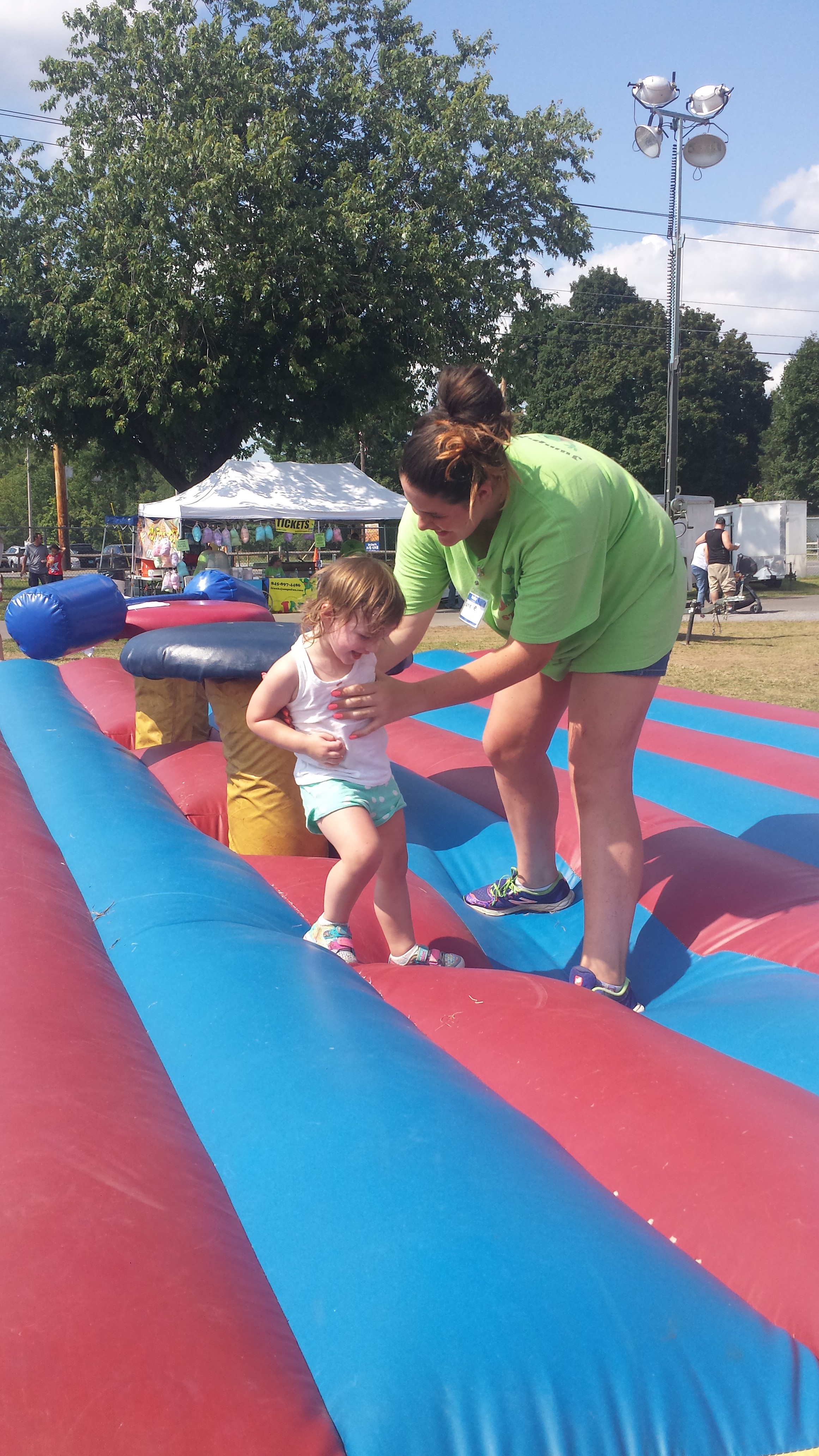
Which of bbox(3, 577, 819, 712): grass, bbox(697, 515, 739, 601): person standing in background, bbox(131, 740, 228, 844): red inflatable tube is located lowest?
bbox(3, 577, 819, 712): grass

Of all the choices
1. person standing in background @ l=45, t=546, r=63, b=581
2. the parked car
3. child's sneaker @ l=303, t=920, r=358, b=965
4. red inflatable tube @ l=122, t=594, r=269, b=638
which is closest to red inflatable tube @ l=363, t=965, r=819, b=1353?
child's sneaker @ l=303, t=920, r=358, b=965

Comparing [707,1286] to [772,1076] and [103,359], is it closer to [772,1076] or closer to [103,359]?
[772,1076]

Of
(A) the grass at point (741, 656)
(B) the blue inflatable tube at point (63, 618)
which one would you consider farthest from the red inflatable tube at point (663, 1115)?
(A) the grass at point (741, 656)

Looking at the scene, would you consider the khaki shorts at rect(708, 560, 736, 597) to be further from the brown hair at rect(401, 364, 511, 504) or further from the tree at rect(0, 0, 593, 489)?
the brown hair at rect(401, 364, 511, 504)

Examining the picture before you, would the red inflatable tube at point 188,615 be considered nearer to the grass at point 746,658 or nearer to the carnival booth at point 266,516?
the grass at point 746,658

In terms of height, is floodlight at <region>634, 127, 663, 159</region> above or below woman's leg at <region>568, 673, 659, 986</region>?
above

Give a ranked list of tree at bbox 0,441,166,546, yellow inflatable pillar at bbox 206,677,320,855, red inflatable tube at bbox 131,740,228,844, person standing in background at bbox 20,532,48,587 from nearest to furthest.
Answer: yellow inflatable pillar at bbox 206,677,320,855 < red inflatable tube at bbox 131,740,228,844 < person standing in background at bbox 20,532,48,587 < tree at bbox 0,441,166,546

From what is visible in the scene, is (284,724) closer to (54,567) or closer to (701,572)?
(701,572)

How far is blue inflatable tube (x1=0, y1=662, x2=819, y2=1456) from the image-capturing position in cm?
90

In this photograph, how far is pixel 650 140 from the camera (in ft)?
38.9

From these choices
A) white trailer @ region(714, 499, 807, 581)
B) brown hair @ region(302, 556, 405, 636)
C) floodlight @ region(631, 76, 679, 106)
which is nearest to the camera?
brown hair @ region(302, 556, 405, 636)

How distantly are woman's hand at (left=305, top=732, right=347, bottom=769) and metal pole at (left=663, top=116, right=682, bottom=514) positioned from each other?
1040 centimetres

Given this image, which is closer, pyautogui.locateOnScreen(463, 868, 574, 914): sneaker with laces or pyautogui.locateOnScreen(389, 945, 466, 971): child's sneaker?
pyautogui.locateOnScreen(389, 945, 466, 971): child's sneaker

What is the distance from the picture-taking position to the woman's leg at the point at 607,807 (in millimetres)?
1964
